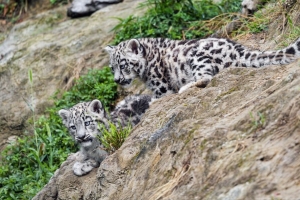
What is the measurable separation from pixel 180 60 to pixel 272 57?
1.95 m

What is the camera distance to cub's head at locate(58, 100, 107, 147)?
10016 millimetres

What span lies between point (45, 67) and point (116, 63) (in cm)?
437

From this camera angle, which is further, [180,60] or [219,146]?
[180,60]

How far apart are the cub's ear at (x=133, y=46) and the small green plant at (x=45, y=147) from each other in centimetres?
179

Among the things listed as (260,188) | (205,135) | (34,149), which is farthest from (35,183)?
(260,188)

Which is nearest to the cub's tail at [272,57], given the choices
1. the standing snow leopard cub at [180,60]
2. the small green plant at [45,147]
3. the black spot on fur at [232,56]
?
the standing snow leopard cub at [180,60]

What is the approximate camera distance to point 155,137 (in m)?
8.06

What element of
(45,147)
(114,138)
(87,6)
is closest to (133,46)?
(114,138)

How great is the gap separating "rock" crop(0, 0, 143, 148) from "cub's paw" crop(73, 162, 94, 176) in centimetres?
486

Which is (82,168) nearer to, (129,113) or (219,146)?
(129,113)

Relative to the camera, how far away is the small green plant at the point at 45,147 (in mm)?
12422

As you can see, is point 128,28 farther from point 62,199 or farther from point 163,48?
point 62,199

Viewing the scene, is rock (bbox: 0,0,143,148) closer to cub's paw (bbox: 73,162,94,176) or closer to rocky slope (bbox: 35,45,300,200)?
cub's paw (bbox: 73,162,94,176)

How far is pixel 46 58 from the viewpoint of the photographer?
15.6 meters
